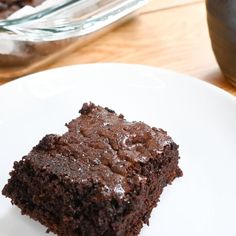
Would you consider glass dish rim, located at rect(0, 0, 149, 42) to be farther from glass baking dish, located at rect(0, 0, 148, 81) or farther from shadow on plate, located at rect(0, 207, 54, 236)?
shadow on plate, located at rect(0, 207, 54, 236)

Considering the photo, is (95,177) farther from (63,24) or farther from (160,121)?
(63,24)

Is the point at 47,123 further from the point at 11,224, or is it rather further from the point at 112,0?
the point at 112,0

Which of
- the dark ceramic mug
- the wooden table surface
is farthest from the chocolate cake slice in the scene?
the wooden table surface

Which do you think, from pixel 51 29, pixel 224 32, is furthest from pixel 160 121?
pixel 51 29

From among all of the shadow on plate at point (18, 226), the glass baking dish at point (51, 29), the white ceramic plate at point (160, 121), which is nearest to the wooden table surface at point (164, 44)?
the glass baking dish at point (51, 29)

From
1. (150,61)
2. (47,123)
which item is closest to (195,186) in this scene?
(47,123)

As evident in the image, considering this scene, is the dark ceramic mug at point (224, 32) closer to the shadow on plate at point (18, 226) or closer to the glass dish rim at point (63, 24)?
the glass dish rim at point (63, 24)
